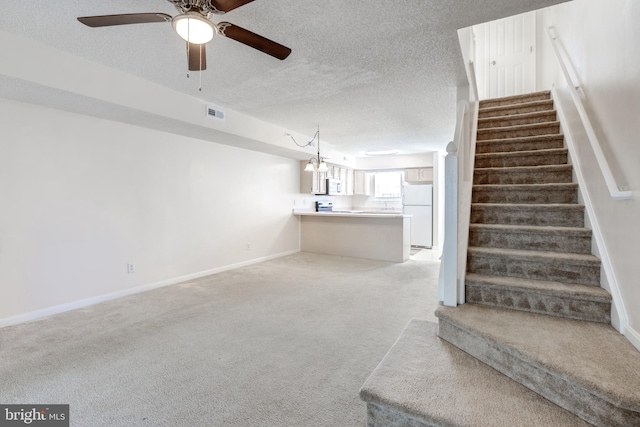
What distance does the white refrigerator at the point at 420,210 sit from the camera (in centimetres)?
721

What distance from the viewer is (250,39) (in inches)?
74.8

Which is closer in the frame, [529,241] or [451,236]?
[451,236]

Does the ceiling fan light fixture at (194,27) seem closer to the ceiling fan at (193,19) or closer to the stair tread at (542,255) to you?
the ceiling fan at (193,19)

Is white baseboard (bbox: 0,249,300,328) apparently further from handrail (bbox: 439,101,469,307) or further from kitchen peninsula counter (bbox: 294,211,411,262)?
handrail (bbox: 439,101,469,307)

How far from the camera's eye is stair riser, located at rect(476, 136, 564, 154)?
10.4 ft

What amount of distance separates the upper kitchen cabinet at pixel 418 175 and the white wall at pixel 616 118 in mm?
4839

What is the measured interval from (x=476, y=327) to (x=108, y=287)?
3.97m

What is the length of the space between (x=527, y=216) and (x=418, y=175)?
532 cm

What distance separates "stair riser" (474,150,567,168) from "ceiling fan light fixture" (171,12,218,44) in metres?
2.94

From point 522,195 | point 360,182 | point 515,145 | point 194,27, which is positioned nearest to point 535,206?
point 522,195

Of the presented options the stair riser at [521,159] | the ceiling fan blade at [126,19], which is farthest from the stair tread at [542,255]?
the ceiling fan blade at [126,19]

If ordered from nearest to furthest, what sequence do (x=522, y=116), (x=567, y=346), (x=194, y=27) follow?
(x=567, y=346) < (x=194, y=27) < (x=522, y=116)

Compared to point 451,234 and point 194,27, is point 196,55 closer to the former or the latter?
point 194,27

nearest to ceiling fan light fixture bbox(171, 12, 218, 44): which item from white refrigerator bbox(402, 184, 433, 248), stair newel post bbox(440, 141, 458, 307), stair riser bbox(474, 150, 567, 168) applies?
stair newel post bbox(440, 141, 458, 307)
